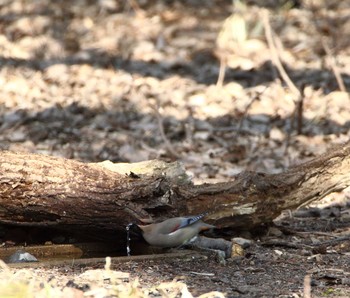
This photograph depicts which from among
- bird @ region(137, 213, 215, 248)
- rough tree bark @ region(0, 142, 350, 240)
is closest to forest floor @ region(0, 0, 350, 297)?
bird @ region(137, 213, 215, 248)

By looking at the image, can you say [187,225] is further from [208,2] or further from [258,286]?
[208,2]

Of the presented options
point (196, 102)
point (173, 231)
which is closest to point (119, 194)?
point (173, 231)

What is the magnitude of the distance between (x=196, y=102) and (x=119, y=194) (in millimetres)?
5357

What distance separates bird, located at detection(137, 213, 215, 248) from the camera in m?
5.35

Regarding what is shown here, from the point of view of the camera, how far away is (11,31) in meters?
13.0

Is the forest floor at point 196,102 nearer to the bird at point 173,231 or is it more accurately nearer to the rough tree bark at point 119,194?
the bird at point 173,231

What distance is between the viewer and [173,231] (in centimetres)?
542

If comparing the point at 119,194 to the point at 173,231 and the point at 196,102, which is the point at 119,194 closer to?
the point at 173,231

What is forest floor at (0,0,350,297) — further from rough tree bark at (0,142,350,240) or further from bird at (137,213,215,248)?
rough tree bark at (0,142,350,240)

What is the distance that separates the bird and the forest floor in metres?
0.14

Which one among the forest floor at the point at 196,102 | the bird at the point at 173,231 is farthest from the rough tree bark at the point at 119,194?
the forest floor at the point at 196,102

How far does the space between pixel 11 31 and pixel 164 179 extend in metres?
8.23

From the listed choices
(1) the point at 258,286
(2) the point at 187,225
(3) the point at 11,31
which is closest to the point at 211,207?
(2) the point at 187,225

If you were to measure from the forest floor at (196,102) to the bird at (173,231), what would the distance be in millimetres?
144
